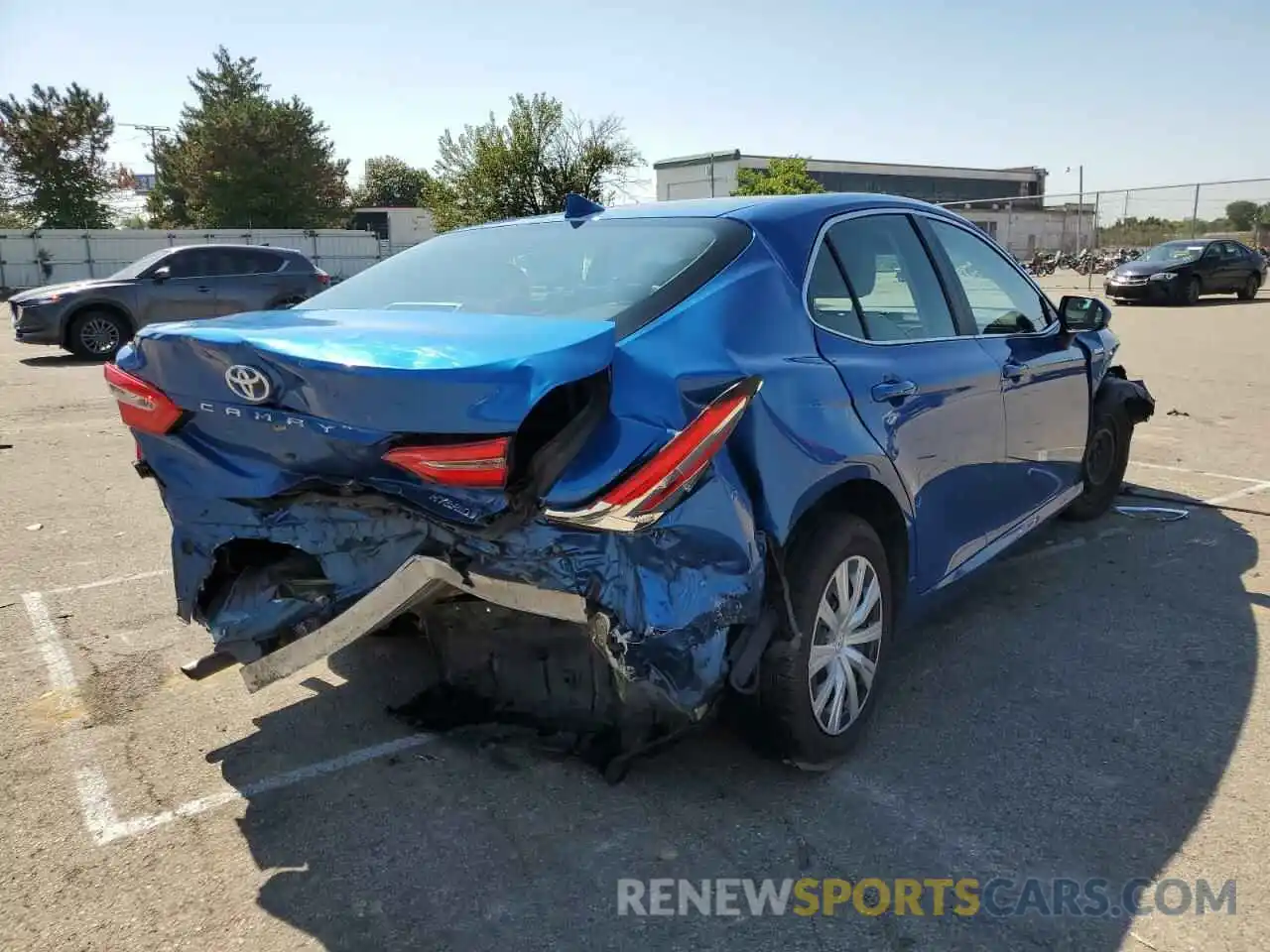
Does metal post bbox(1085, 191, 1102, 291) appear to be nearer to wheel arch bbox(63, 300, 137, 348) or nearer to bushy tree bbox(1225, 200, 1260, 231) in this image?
bushy tree bbox(1225, 200, 1260, 231)

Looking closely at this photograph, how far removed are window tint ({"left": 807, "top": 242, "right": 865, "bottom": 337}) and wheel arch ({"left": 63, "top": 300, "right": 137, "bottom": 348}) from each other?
13.6m

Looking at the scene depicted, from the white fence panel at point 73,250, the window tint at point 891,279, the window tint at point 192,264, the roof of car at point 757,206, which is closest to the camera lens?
the roof of car at point 757,206

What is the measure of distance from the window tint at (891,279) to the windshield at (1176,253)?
2225cm

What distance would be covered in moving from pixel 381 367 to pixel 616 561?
0.73 meters

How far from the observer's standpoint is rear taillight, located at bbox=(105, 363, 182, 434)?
2.76m

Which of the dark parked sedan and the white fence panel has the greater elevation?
the white fence panel

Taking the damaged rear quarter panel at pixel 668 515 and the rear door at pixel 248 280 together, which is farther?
the rear door at pixel 248 280

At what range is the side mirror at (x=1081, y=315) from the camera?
4.73m

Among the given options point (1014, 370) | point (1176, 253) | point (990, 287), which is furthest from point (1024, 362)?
point (1176, 253)

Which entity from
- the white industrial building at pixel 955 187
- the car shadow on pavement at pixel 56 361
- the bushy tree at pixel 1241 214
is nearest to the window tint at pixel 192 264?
the car shadow on pavement at pixel 56 361

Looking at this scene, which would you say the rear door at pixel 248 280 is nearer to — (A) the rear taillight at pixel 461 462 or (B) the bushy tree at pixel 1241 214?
(A) the rear taillight at pixel 461 462

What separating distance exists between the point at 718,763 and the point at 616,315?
144cm

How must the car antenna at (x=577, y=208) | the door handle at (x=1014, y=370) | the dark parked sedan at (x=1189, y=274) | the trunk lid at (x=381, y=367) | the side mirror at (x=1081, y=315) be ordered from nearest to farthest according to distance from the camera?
the trunk lid at (x=381, y=367) → the car antenna at (x=577, y=208) → the door handle at (x=1014, y=370) → the side mirror at (x=1081, y=315) → the dark parked sedan at (x=1189, y=274)

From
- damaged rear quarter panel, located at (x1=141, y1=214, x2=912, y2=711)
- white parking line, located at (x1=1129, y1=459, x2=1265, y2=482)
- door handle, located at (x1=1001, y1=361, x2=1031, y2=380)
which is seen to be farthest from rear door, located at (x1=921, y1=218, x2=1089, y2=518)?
white parking line, located at (x1=1129, y1=459, x2=1265, y2=482)
